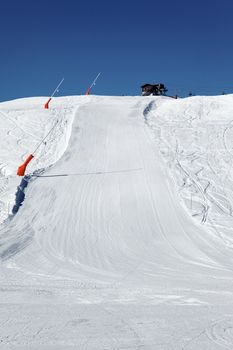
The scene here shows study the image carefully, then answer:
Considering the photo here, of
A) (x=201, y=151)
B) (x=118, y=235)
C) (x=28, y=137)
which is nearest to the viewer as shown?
(x=118, y=235)

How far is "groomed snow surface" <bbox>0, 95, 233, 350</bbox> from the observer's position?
450cm

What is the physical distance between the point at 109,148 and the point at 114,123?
4.41m

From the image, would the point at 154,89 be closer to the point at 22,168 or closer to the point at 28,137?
the point at 28,137

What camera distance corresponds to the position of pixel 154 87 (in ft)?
177

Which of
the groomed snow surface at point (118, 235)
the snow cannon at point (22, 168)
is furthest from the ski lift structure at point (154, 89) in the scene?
the snow cannon at point (22, 168)

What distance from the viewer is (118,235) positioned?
922cm

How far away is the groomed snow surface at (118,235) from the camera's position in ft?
14.8

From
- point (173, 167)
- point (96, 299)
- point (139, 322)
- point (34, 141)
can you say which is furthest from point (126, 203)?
point (34, 141)

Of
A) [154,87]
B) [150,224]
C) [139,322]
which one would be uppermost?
[154,87]

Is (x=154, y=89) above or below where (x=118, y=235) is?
above

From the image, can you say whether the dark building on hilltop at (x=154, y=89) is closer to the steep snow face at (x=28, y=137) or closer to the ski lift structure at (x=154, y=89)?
the ski lift structure at (x=154, y=89)

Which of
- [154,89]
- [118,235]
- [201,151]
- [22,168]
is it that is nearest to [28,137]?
[22,168]

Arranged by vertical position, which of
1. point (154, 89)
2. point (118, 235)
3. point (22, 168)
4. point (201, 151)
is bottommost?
point (118, 235)

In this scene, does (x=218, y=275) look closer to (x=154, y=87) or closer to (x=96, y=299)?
(x=96, y=299)
